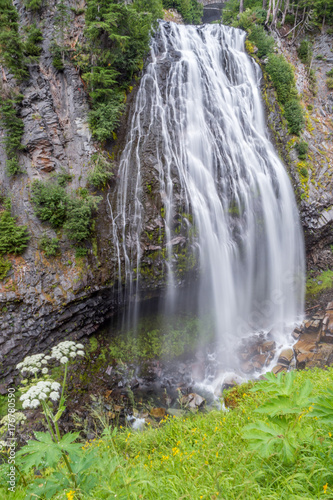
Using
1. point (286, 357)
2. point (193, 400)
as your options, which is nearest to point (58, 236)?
point (193, 400)

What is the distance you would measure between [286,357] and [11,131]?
12.3 meters

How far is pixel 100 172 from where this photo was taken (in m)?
8.88

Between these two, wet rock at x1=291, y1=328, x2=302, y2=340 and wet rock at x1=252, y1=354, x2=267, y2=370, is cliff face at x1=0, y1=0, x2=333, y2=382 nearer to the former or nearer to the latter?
wet rock at x1=252, y1=354, x2=267, y2=370

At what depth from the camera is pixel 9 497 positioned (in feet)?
8.33

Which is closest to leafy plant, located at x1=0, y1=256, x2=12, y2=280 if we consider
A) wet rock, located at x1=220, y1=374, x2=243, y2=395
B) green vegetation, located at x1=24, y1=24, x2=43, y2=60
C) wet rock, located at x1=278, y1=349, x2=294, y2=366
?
wet rock, located at x1=220, y1=374, x2=243, y2=395

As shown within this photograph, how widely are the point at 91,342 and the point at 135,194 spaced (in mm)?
5408

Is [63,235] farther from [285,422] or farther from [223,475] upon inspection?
[285,422]

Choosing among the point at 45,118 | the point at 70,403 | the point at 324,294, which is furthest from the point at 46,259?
the point at 324,294

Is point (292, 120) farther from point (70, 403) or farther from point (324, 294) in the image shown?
point (70, 403)

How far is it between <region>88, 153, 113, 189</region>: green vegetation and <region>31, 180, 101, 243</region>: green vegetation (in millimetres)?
788

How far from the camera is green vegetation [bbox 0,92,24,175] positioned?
8.74 meters

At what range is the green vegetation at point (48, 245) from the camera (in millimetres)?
7950

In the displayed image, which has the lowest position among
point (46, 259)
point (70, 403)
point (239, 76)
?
point (70, 403)

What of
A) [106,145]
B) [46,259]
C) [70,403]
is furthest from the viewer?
[106,145]
